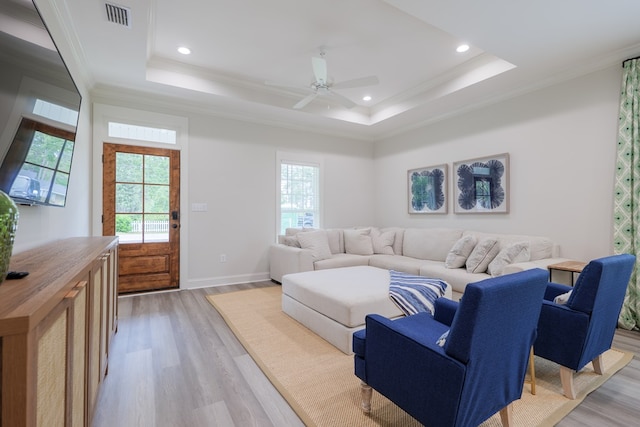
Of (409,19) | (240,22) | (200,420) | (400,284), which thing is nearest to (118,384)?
(200,420)

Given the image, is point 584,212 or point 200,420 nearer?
point 200,420

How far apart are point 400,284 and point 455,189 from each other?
2449 mm

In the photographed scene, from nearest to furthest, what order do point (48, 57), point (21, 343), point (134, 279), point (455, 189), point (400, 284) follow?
1. point (21, 343)
2. point (48, 57)
3. point (400, 284)
4. point (134, 279)
5. point (455, 189)

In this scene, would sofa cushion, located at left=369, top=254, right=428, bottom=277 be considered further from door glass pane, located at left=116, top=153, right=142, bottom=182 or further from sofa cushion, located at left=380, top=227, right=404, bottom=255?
door glass pane, located at left=116, top=153, right=142, bottom=182

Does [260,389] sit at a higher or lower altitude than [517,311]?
lower

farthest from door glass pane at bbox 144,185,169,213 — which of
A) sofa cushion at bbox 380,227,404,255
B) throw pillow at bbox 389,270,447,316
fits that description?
sofa cushion at bbox 380,227,404,255

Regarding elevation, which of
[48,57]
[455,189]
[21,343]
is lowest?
[21,343]

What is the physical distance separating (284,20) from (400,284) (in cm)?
270

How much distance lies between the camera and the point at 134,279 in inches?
159

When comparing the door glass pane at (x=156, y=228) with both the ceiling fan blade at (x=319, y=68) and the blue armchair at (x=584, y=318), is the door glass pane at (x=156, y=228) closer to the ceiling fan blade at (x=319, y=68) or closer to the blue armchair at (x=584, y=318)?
the ceiling fan blade at (x=319, y=68)

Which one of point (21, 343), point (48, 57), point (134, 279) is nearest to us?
point (21, 343)

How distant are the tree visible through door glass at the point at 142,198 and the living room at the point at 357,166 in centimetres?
23

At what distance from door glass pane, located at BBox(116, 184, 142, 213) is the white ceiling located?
1.24 m

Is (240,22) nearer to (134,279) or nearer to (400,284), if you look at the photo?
(400,284)
